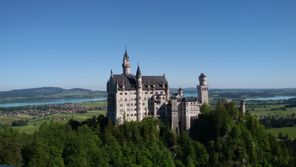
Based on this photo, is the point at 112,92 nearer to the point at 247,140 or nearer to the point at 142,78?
the point at 142,78

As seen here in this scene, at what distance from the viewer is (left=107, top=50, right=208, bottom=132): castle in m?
102

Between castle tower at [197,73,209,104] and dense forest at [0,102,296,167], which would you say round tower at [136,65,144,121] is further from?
castle tower at [197,73,209,104]

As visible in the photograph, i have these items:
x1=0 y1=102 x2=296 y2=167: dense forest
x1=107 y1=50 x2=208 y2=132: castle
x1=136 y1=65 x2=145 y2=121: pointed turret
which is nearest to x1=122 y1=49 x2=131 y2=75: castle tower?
x1=107 y1=50 x2=208 y2=132: castle

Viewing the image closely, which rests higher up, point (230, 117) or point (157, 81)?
point (157, 81)

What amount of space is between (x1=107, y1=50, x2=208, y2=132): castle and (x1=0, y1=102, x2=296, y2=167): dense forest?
327 centimetres

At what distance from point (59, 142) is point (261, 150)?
51693 mm

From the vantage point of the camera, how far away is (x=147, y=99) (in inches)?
4210

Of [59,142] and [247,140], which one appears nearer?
[59,142]

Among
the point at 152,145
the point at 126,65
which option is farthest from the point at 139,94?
the point at 152,145

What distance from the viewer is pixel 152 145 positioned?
90.1 metres

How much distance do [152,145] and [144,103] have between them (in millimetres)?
18380

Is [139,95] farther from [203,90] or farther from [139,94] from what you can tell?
[203,90]

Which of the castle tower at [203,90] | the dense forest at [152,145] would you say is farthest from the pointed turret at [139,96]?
the castle tower at [203,90]

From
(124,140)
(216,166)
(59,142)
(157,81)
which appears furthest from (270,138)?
(59,142)
